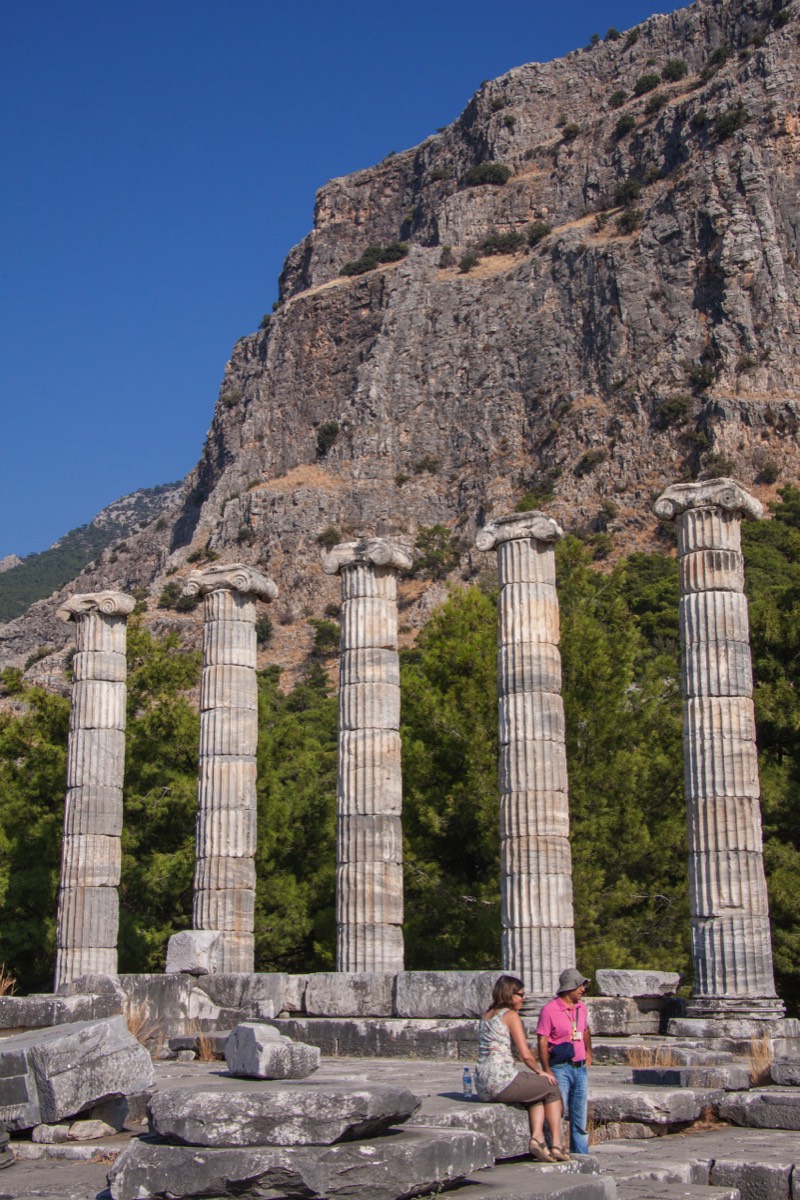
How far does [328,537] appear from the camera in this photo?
9444cm

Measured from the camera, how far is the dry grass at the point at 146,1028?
16.5 m

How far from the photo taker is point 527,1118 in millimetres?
9852

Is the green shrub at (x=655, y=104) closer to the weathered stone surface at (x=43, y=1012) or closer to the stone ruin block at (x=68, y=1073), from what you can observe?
the weathered stone surface at (x=43, y=1012)

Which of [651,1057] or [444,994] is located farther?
[444,994]

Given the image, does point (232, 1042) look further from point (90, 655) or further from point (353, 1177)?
point (90, 655)

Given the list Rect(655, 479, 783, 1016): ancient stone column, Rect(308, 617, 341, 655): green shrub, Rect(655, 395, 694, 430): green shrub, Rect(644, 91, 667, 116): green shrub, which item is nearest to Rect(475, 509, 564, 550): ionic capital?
Rect(655, 479, 783, 1016): ancient stone column

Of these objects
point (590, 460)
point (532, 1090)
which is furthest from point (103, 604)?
point (590, 460)

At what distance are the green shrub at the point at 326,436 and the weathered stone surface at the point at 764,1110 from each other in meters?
95.0

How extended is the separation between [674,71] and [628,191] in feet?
52.0

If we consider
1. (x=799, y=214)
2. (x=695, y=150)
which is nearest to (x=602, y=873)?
(x=799, y=214)

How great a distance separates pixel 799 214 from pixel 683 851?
71.1 meters

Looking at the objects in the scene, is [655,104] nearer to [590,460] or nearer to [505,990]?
[590,460]

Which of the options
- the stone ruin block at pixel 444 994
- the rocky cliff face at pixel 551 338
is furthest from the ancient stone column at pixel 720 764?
the rocky cliff face at pixel 551 338

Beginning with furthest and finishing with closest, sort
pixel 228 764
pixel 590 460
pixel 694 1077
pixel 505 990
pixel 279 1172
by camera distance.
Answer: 1. pixel 590 460
2. pixel 228 764
3. pixel 694 1077
4. pixel 505 990
5. pixel 279 1172
